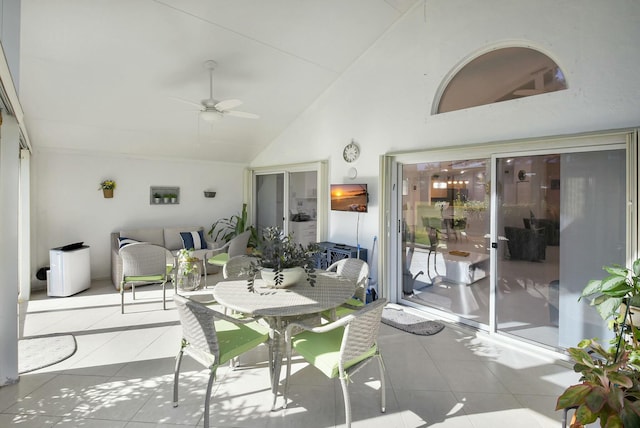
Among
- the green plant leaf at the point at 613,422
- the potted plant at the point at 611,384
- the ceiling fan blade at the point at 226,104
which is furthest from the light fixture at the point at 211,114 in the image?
the green plant leaf at the point at 613,422

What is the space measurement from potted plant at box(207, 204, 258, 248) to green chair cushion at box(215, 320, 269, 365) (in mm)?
4583

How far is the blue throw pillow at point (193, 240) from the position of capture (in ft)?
20.0

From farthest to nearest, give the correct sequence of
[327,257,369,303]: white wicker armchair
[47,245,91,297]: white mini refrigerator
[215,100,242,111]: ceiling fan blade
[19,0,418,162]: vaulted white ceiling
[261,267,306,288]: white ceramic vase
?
[47,245,91,297]: white mini refrigerator < [215,100,242,111]: ceiling fan blade < [19,0,418,162]: vaulted white ceiling < [327,257,369,303]: white wicker armchair < [261,267,306,288]: white ceramic vase

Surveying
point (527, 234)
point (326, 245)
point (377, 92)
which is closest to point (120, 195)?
point (326, 245)

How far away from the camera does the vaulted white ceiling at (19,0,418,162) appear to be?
3.31 meters

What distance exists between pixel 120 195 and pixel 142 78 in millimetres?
2656

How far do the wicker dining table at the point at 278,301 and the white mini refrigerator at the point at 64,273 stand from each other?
3434 millimetres

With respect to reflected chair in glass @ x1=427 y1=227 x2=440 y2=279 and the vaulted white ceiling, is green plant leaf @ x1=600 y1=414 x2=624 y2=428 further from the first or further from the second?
the vaulted white ceiling

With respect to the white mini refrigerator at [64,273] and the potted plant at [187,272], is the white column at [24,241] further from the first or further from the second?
the potted plant at [187,272]

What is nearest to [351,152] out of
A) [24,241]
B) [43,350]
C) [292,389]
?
[292,389]

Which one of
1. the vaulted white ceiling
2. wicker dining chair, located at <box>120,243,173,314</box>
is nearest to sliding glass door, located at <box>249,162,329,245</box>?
the vaulted white ceiling

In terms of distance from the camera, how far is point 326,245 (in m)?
5.14

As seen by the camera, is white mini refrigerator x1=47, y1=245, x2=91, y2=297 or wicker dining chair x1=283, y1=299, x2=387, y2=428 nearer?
wicker dining chair x1=283, y1=299, x2=387, y2=428

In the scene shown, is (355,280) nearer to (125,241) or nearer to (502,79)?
(502,79)
